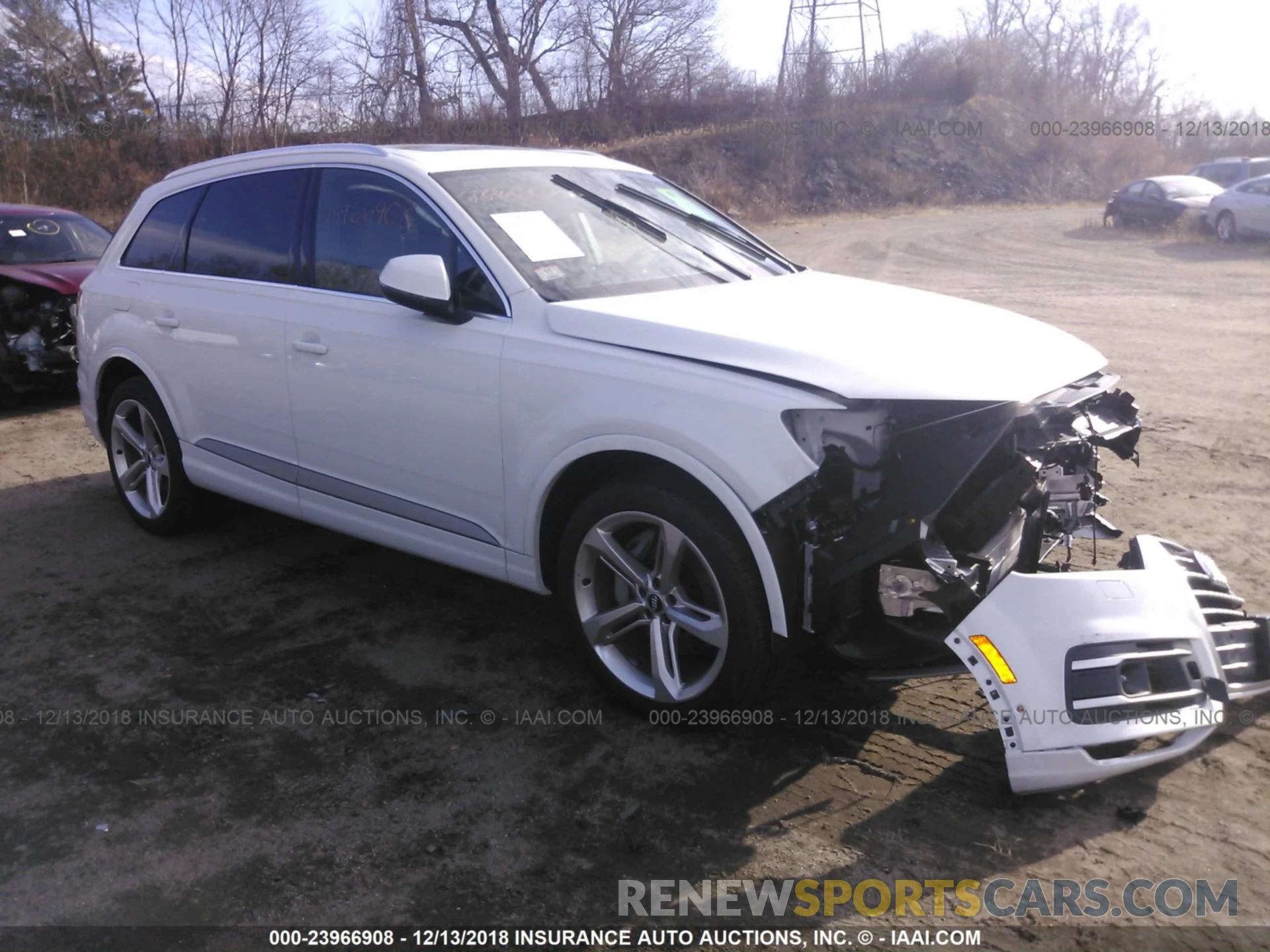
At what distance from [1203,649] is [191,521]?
481cm

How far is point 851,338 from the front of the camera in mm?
3473

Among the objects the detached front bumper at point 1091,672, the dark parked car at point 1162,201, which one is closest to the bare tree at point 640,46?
the dark parked car at point 1162,201

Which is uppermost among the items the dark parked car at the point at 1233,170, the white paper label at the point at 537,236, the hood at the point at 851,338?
the dark parked car at the point at 1233,170

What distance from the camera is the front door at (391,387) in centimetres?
398

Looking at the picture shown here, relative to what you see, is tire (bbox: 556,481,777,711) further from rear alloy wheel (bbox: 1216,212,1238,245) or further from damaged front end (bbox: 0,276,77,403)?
rear alloy wheel (bbox: 1216,212,1238,245)

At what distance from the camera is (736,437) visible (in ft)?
10.8

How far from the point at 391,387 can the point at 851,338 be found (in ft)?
5.91

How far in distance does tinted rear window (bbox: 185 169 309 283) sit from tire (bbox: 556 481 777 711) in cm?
204

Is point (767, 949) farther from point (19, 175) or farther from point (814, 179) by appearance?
point (814, 179)

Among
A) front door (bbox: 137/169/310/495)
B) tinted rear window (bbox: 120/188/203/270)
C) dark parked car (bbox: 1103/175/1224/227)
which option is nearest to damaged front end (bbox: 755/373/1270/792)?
front door (bbox: 137/169/310/495)

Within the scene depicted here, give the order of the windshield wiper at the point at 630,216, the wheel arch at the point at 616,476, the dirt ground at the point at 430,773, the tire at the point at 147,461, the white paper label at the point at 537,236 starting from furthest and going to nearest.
→ the tire at the point at 147,461, the windshield wiper at the point at 630,216, the white paper label at the point at 537,236, the wheel arch at the point at 616,476, the dirt ground at the point at 430,773

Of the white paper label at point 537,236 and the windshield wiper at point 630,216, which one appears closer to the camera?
the white paper label at point 537,236

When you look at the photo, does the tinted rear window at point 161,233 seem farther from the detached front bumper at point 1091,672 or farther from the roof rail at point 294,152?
the detached front bumper at point 1091,672

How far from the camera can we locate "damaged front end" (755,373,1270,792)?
3.10 m
